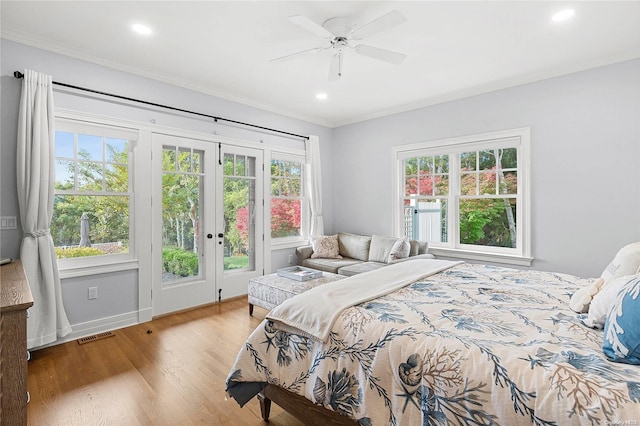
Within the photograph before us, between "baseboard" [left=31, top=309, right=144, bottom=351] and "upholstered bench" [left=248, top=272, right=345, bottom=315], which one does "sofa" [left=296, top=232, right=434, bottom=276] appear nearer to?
"upholstered bench" [left=248, top=272, right=345, bottom=315]

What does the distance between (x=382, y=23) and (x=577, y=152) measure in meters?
2.72

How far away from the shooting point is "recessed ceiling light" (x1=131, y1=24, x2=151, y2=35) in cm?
271

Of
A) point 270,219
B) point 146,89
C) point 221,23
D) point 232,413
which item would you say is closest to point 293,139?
point 270,219

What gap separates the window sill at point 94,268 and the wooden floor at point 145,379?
2.09 ft

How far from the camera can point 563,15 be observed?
255cm

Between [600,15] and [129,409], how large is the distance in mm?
4474

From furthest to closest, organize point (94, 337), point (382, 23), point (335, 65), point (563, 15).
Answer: point (94, 337) → point (335, 65) → point (563, 15) → point (382, 23)

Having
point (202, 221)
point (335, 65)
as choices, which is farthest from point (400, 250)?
point (202, 221)

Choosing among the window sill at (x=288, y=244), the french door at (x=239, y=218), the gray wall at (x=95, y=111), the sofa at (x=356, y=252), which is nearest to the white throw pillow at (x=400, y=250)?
the sofa at (x=356, y=252)

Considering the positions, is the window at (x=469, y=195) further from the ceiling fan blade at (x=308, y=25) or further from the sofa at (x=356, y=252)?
the ceiling fan blade at (x=308, y=25)

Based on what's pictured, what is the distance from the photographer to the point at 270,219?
4.87 m

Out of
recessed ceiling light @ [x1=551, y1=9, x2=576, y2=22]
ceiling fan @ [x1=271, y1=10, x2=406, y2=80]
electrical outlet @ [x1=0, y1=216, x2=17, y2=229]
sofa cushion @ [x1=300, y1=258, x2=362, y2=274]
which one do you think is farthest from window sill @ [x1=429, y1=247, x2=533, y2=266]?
electrical outlet @ [x1=0, y1=216, x2=17, y2=229]

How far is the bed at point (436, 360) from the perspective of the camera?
1.03 metres

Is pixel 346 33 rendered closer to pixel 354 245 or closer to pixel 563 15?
pixel 563 15
